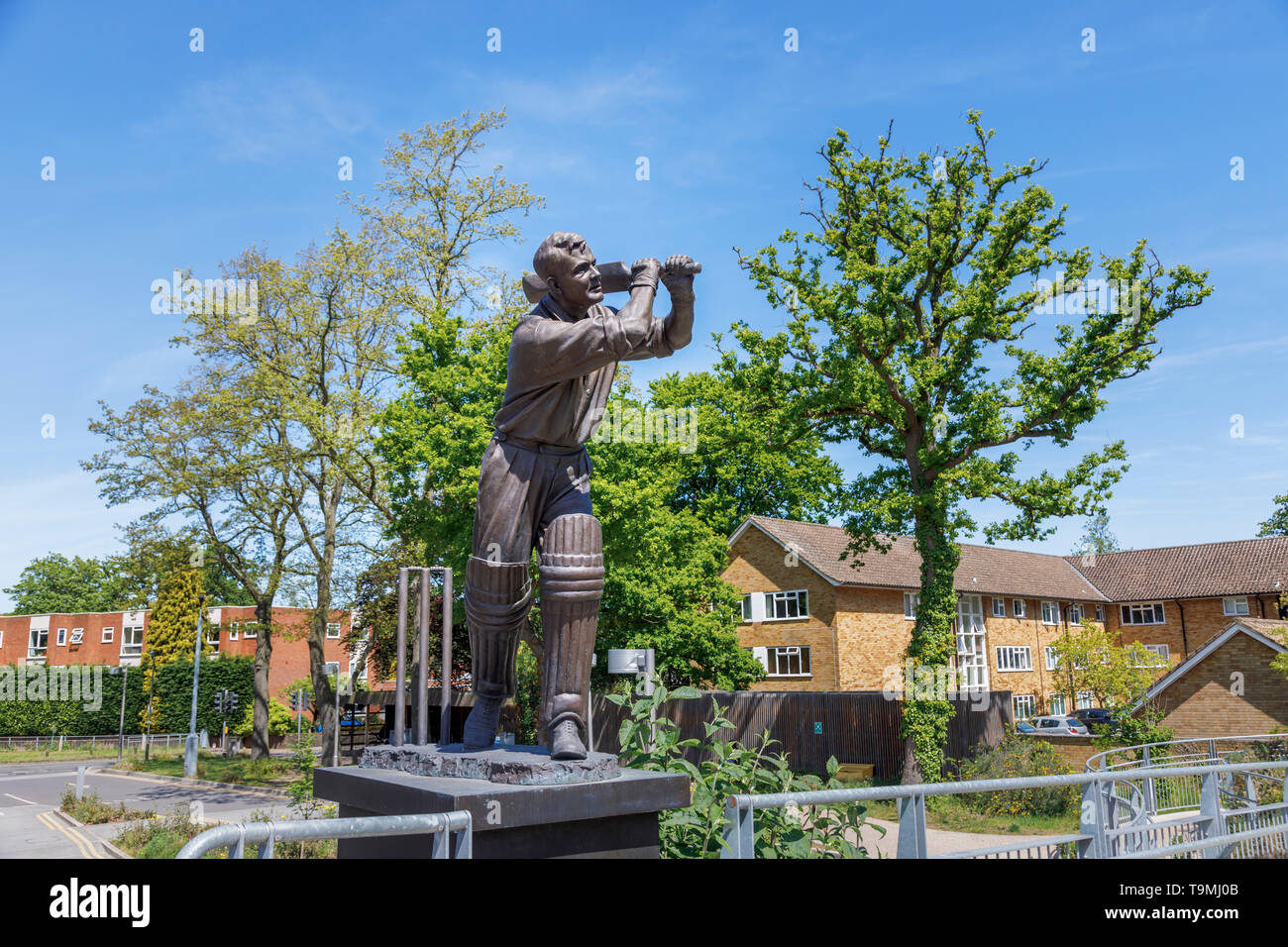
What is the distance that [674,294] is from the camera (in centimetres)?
504

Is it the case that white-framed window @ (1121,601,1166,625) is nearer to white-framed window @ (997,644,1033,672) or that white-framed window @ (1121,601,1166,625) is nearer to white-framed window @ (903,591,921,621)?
white-framed window @ (997,644,1033,672)

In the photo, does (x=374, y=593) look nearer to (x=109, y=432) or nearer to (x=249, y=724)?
(x=109, y=432)

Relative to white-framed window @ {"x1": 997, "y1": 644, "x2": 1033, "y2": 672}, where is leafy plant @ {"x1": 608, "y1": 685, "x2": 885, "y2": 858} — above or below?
above

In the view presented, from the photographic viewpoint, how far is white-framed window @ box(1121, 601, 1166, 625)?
4394cm

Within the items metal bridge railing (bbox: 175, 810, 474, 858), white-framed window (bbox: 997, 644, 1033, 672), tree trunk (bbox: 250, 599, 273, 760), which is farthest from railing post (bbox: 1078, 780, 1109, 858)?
white-framed window (bbox: 997, 644, 1033, 672)

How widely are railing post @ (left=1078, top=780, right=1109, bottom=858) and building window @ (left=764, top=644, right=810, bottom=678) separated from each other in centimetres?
2826

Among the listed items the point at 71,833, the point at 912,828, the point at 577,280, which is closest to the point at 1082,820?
the point at 912,828

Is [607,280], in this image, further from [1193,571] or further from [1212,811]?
[1193,571]

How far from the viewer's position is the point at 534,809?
3.88 meters

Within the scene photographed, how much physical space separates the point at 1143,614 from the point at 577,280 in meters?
47.3

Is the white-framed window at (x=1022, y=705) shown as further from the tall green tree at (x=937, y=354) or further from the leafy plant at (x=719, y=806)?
the leafy plant at (x=719, y=806)

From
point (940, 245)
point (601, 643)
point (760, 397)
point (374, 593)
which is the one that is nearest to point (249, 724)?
point (374, 593)

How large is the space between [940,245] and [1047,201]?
2.40 metres
